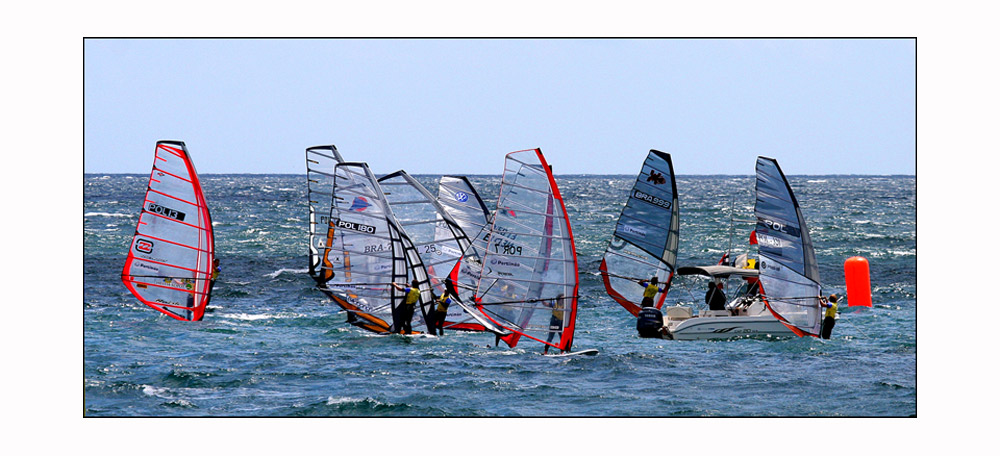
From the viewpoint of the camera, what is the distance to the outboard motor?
24.2 m

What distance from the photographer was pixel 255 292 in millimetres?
32719

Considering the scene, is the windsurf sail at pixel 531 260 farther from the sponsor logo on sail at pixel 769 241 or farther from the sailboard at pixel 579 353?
the sponsor logo on sail at pixel 769 241

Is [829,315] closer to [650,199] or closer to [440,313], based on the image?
[650,199]

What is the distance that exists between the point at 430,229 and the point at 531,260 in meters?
5.48

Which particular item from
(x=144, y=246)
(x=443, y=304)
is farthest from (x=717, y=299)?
(x=144, y=246)

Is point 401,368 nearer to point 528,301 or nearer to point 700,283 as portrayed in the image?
point 528,301

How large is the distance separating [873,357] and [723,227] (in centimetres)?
3330

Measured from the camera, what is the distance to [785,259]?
2500 cm

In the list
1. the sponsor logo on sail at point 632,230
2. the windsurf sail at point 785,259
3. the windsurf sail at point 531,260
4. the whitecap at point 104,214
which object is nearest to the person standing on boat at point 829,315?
the windsurf sail at point 785,259

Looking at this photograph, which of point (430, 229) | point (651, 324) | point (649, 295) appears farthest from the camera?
point (430, 229)

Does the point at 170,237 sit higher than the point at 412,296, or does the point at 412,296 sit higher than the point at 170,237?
the point at 170,237

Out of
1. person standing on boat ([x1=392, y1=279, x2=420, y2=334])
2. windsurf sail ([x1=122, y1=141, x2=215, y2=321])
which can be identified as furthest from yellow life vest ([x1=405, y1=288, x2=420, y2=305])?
windsurf sail ([x1=122, y1=141, x2=215, y2=321])

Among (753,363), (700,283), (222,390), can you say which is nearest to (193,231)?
(222,390)

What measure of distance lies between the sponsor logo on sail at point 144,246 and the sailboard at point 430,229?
5744mm
